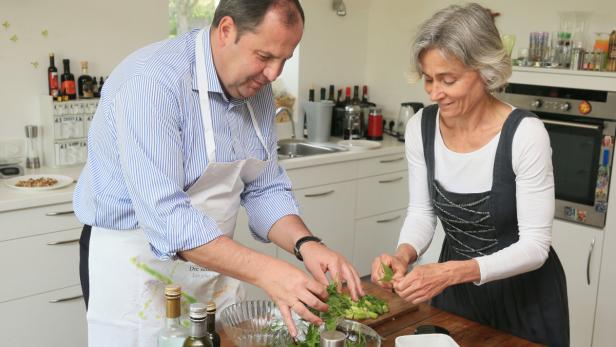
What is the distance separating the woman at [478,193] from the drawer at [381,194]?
2.02m

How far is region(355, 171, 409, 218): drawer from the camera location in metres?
4.28

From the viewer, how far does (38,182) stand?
10.00 feet

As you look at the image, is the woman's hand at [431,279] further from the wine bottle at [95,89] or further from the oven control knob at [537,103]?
the wine bottle at [95,89]

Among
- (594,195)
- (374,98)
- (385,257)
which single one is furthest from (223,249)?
(374,98)

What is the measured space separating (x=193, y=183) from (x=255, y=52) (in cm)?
37

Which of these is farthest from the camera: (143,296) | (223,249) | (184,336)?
(143,296)

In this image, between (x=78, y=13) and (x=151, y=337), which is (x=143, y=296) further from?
(x=78, y=13)

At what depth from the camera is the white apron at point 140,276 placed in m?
1.82

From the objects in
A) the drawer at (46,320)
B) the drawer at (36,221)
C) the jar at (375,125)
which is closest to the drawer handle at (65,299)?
the drawer at (46,320)

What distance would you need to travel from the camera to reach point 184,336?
1.36 m

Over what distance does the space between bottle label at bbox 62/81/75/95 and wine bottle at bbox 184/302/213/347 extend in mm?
2358

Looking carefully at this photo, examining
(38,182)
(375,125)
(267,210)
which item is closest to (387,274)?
(267,210)

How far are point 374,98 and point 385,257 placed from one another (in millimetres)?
3207

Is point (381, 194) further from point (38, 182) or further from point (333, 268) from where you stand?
point (333, 268)
